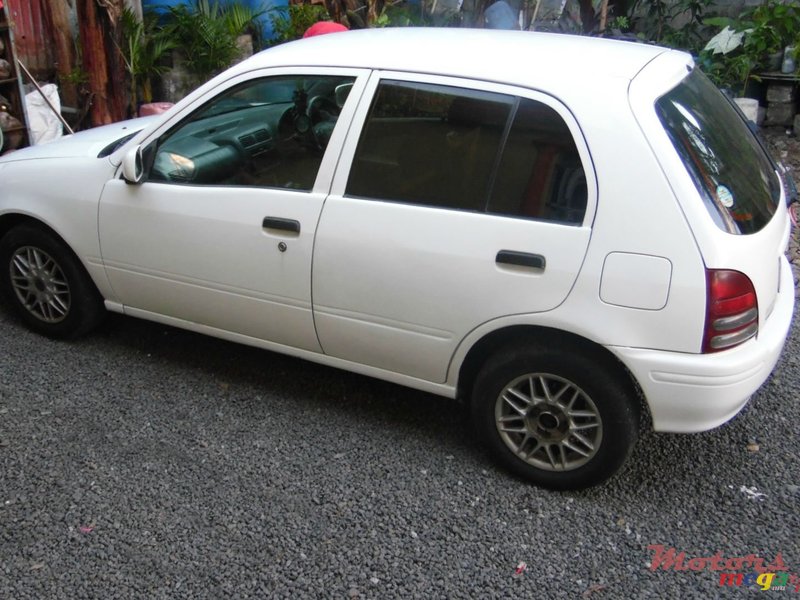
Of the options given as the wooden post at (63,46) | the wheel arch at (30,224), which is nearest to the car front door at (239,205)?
the wheel arch at (30,224)

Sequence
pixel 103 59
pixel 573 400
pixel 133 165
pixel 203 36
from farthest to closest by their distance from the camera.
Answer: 1. pixel 203 36
2. pixel 103 59
3. pixel 133 165
4. pixel 573 400

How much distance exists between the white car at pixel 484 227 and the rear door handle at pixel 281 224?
0.04 ft

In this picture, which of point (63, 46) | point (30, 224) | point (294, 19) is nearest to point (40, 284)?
point (30, 224)

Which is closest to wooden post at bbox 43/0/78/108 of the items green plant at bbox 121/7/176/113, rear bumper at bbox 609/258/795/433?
green plant at bbox 121/7/176/113

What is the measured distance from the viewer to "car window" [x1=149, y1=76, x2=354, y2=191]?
3631 mm

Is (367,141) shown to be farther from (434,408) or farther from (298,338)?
(434,408)

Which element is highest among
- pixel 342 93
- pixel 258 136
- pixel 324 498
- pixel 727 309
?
pixel 342 93

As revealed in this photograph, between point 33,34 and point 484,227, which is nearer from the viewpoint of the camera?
point 484,227

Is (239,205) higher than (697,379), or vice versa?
(239,205)

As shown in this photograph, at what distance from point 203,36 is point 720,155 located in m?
5.98

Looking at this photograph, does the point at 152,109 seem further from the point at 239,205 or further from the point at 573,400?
the point at 573,400

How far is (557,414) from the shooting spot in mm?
3279

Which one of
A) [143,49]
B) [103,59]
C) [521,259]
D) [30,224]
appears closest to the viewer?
[521,259]

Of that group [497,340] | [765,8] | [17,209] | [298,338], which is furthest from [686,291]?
[765,8]
